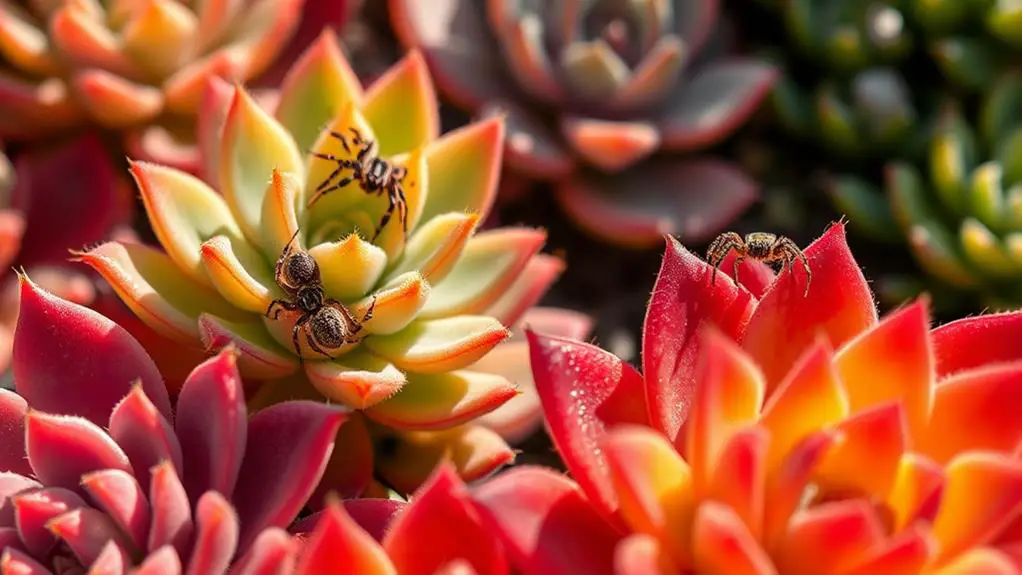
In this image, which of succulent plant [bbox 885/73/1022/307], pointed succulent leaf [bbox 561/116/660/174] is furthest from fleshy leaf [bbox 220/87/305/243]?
succulent plant [bbox 885/73/1022/307]

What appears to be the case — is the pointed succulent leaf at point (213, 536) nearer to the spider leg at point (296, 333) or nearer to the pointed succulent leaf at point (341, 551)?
the pointed succulent leaf at point (341, 551)

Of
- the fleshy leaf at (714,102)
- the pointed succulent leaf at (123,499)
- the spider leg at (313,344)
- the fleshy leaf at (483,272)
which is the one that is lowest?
the pointed succulent leaf at (123,499)

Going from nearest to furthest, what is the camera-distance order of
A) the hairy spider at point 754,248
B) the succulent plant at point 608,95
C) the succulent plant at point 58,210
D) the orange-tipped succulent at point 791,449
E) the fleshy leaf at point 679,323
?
the orange-tipped succulent at point 791,449
the fleshy leaf at point 679,323
the hairy spider at point 754,248
the succulent plant at point 58,210
the succulent plant at point 608,95

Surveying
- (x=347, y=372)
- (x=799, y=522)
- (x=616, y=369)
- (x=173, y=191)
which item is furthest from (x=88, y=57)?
(x=799, y=522)

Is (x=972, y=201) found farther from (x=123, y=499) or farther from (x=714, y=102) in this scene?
(x=123, y=499)

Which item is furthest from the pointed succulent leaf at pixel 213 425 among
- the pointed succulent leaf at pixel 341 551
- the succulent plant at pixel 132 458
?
the pointed succulent leaf at pixel 341 551

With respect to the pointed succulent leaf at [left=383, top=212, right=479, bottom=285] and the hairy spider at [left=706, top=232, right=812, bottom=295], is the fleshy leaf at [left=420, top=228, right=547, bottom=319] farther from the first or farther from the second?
the hairy spider at [left=706, top=232, right=812, bottom=295]
